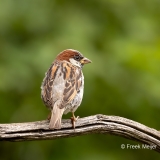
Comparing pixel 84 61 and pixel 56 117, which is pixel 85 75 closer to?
pixel 84 61

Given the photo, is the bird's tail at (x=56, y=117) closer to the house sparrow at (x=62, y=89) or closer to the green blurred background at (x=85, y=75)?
the house sparrow at (x=62, y=89)

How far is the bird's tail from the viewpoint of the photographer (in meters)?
5.46

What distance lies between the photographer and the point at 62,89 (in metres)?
6.20

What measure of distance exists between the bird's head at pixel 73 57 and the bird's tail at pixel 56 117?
953 millimetres

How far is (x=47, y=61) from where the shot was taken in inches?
294

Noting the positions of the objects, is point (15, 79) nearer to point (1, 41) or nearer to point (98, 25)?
point (1, 41)

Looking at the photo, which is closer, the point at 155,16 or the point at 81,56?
the point at 81,56

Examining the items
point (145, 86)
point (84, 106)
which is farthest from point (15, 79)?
point (145, 86)

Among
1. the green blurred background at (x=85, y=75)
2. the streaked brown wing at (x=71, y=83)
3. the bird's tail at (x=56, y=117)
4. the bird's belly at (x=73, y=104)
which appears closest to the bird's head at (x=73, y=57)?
the streaked brown wing at (x=71, y=83)

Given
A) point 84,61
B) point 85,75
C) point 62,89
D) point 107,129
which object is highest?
point 85,75

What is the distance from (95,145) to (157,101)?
98 centimetres

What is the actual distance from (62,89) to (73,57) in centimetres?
78

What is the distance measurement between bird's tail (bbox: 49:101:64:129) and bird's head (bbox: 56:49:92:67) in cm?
95

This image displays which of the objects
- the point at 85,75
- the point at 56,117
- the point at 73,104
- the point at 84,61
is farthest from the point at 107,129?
the point at 85,75
